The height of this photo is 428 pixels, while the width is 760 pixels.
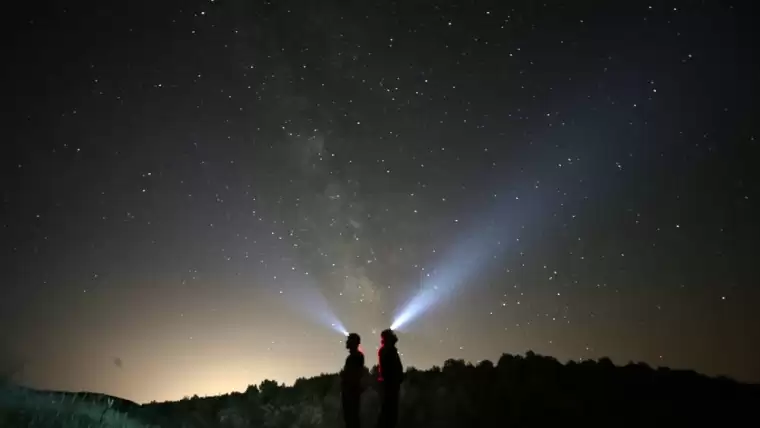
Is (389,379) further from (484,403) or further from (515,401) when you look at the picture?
(515,401)

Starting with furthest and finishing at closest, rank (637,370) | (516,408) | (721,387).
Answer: (637,370), (721,387), (516,408)

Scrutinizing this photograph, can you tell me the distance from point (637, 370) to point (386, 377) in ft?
37.3

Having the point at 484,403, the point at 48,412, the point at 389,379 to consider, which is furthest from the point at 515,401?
the point at 48,412

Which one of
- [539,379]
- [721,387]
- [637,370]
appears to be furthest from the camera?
[637,370]

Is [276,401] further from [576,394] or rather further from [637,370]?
[637,370]

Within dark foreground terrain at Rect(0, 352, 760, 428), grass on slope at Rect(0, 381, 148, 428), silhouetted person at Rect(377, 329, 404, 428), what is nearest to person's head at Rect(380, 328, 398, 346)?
silhouetted person at Rect(377, 329, 404, 428)

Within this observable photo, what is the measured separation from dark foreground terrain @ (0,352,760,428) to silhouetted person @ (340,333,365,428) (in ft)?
7.17

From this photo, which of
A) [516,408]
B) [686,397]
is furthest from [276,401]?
[686,397]

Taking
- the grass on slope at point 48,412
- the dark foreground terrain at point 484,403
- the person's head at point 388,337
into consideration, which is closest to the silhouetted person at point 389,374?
the person's head at point 388,337

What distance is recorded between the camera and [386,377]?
10266mm

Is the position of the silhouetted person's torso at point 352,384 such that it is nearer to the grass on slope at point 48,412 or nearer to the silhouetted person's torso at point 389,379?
the silhouetted person's torso at point 389,379

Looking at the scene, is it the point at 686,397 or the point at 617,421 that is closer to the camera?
the point at 617,421

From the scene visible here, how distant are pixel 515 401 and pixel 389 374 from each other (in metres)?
4.75

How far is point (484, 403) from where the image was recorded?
13.9m
